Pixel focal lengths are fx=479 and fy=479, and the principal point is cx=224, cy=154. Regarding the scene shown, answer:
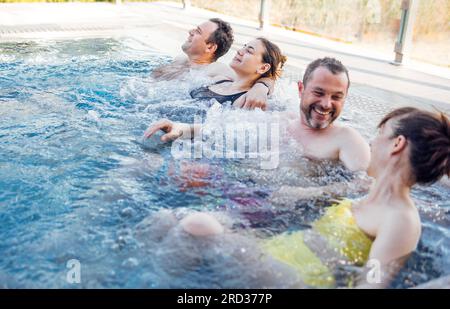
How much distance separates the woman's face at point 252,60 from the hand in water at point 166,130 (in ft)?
3.30

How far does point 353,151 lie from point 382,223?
2.89ft

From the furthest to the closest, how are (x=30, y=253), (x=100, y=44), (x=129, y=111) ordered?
(x=100, y=44), (x=129, y=111), (x=30, y=253)

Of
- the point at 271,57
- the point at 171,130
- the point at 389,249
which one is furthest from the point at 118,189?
the point at 271,57

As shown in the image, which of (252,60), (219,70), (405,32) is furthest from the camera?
(405,32)

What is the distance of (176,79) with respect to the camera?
5105mm

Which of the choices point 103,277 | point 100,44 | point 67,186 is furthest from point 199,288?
point 100,44

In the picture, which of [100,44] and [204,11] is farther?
[204,11]

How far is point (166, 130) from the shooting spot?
11.3 ft

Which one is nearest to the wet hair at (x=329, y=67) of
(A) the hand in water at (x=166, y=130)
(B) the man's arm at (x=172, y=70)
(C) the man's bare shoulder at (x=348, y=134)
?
(C) the man's bare shoulder at (x=348, y=134)

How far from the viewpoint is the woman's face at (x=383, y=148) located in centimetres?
219

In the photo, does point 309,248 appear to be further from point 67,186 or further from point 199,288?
point 67,186

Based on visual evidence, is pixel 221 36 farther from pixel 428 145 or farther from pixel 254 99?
pixel 428 145

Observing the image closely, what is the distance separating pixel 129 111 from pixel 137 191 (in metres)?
1.66

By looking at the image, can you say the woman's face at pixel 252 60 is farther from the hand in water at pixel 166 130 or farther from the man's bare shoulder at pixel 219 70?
the hand in water at pixel 166 130
